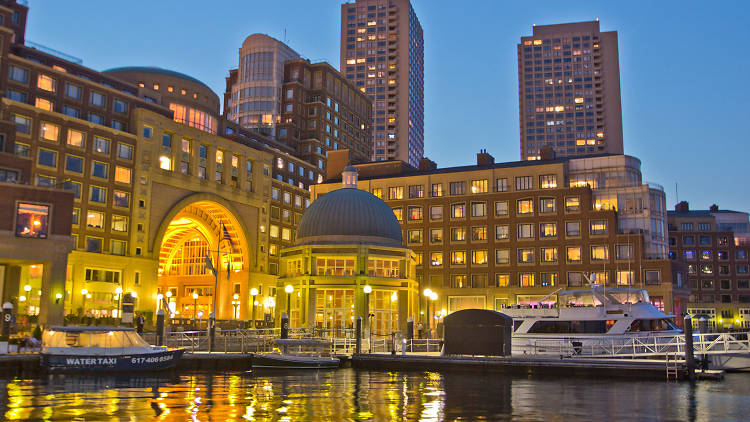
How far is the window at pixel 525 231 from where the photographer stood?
97375 millimetres

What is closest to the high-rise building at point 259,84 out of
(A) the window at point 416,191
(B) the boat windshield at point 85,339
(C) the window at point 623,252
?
(A) the window at point 416,191

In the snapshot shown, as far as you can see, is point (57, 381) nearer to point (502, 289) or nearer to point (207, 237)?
point (502, 289)

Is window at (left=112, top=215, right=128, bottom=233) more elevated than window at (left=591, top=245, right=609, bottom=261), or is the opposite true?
window at (left=112, top=215, right=128, bottom=233)

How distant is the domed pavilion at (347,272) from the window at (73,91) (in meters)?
40.1

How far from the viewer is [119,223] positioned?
91312mm

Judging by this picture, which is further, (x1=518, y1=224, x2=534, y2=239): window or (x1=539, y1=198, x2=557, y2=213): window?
(x1=518, y1=224, x2=534, y2=239): window

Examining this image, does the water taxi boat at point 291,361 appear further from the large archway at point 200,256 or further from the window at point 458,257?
the window at point 458,257

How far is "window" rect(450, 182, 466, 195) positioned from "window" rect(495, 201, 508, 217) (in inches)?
214

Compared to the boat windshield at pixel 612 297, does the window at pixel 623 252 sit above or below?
above

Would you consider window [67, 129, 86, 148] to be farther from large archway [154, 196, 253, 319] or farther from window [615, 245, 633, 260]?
window [615, 245, 633, 260]

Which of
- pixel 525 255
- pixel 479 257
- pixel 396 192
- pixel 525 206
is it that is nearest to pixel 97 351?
pixel 479 257

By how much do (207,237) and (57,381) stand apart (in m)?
78.5

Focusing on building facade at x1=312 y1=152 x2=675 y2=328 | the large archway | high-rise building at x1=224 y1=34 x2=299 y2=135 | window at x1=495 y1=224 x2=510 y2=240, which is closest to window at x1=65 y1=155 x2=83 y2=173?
the large archway

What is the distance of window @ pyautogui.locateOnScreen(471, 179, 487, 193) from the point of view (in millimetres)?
100875
